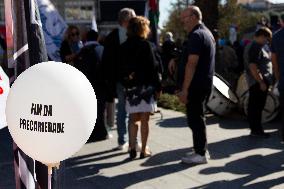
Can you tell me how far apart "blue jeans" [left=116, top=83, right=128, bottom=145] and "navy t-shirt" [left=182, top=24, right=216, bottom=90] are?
3.44 ft

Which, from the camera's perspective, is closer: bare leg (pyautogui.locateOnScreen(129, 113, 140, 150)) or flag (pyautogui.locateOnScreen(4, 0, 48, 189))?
flag (pyautogui.locateOnScreen(4, 0, 48, 189))

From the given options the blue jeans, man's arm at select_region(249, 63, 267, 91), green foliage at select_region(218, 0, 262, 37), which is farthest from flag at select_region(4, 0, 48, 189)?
green foliage at select_region(218, 0, 262, 37)

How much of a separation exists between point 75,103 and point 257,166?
3698 millimetres

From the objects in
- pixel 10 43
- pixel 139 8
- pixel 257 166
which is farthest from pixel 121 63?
pixel 139 8

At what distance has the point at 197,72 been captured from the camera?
18.5 ft

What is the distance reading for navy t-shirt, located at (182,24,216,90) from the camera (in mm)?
5551

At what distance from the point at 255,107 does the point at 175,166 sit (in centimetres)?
210

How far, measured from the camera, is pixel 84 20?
2375 cm

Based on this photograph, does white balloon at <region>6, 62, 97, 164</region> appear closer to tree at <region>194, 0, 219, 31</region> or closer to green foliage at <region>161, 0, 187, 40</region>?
tree at <region>194, 0, 219, 31</region>

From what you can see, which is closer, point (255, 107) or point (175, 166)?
point (175, 166)

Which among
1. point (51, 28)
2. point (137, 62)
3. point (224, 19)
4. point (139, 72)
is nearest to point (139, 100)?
point (139, 72)

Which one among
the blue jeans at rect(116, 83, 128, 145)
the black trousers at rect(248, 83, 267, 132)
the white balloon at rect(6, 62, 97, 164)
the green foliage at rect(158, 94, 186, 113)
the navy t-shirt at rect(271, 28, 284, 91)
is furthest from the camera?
the green foliage at rect(158, 94, 186, 113)

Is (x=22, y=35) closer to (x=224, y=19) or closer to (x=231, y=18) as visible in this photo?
(x=224, y=19)

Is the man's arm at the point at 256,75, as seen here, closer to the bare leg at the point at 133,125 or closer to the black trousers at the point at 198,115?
the black trousers at the point at 198,115
